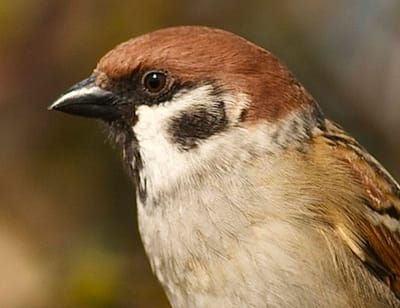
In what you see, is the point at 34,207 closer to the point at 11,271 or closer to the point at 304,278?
the point at 11,271

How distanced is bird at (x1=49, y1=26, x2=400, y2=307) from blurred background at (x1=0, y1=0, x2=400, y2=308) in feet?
3.88

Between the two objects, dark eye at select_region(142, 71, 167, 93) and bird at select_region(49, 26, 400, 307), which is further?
dark eye at select_region(142, 71, 167, 93)

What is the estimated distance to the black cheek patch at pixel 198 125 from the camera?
429 centimetres

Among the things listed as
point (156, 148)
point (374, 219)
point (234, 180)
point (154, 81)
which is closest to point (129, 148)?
point (156, 148)

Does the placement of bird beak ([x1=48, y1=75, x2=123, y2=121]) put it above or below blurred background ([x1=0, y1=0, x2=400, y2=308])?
above

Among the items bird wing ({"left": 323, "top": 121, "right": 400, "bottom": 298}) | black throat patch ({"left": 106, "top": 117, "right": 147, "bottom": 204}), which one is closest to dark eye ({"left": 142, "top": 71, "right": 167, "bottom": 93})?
black throat patch ({"left": 106, "top": 117, "right": 147, "bottom": 204})

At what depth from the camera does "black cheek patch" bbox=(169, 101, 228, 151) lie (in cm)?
429

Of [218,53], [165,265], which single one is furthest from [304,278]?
[218,53]

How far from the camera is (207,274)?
13.8ft

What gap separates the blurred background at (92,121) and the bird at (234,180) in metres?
1.18

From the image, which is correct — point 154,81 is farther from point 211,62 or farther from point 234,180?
point 234,180

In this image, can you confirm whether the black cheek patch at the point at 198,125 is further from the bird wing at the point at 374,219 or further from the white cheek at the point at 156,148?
the bird wing at the point at 374,219

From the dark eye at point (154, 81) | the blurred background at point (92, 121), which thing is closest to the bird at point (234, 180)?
the dark eye at point (154, 81)

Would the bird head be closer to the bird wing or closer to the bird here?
the bird
